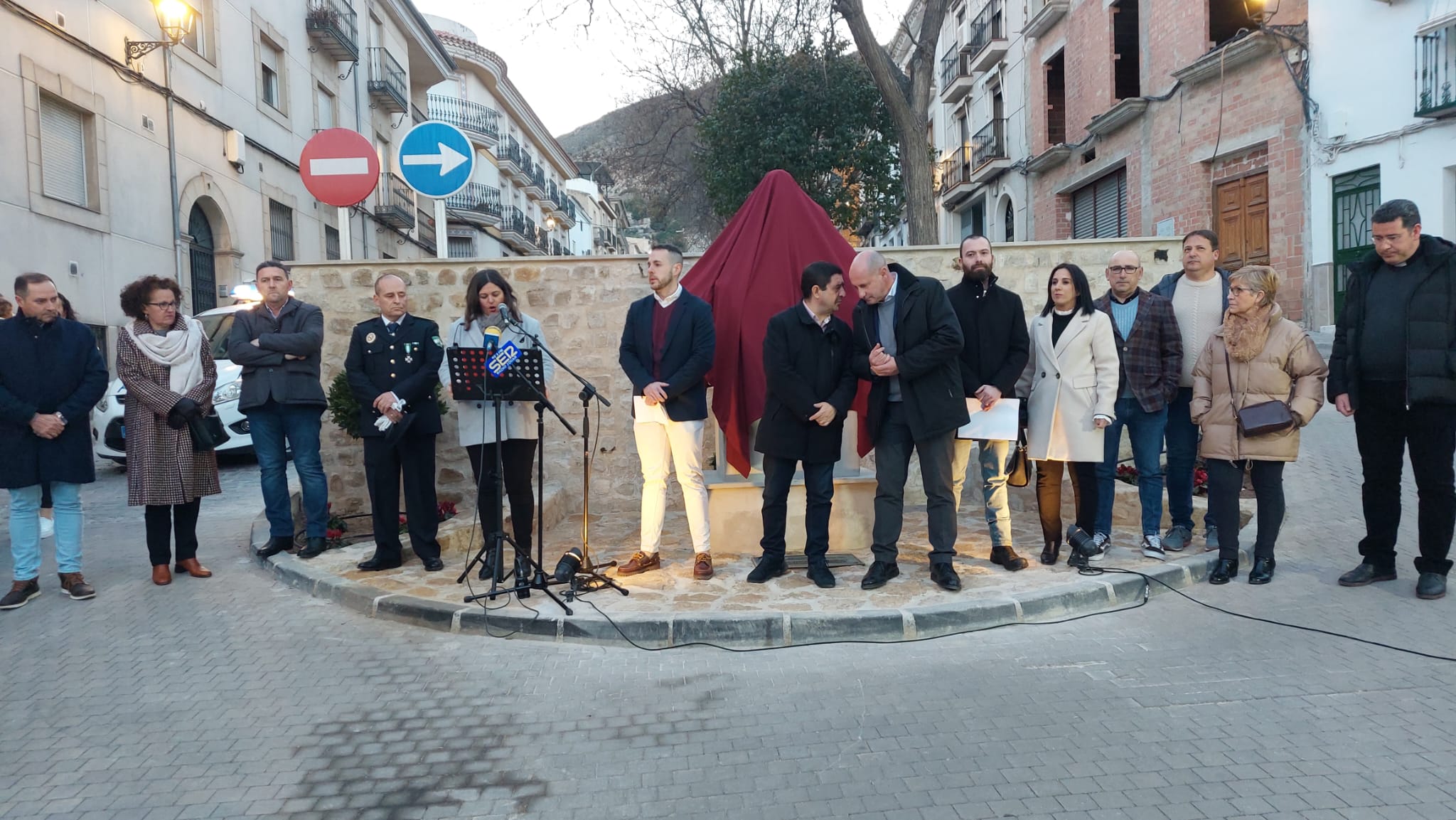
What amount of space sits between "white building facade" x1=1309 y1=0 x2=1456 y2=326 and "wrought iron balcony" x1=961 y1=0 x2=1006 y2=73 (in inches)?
486

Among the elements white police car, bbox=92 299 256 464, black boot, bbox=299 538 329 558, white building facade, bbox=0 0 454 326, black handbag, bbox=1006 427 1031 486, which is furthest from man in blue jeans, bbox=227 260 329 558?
black handbag, bbox=1006 427 1031 486

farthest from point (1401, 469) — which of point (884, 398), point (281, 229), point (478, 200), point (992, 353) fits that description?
point (478, 200)

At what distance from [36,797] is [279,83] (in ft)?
69.9

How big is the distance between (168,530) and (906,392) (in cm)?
461

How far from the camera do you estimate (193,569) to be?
20.0 feet

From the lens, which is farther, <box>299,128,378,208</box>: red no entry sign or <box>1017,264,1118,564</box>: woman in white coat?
<box>299,128,378,208</box>: red no entry sign

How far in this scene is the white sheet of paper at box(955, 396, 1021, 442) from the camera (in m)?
5.74

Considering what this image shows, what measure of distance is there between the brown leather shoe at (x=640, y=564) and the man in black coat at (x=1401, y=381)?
3.89 m

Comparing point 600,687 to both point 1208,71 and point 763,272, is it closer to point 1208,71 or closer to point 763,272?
point 763,272

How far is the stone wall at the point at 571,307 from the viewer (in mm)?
8023

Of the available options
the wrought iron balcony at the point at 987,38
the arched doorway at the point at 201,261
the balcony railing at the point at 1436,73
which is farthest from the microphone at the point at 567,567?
the wrought iron balcony at the point at 987,38

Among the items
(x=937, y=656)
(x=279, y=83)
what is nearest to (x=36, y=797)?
(x=937, y=656)

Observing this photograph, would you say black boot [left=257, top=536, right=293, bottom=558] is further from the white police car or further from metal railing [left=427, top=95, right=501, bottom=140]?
metal railing [left=427, top=95, right=501, bottom=140]

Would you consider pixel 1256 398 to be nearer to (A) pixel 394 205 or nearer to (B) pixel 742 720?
(B) pixel 742 720
